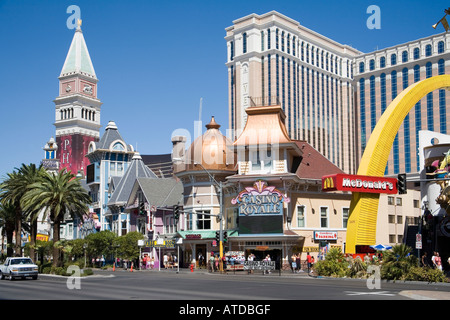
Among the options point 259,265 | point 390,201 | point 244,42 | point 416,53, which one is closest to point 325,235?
point 259,265

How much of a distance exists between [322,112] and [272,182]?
136336 mm

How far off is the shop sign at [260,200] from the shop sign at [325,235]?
526 centimetres

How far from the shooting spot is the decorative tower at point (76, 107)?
557ft

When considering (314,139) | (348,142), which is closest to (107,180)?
(314,139)

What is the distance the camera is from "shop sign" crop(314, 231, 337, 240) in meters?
55.3

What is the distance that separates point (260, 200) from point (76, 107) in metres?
132

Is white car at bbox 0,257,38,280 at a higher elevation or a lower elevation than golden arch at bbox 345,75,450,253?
lower

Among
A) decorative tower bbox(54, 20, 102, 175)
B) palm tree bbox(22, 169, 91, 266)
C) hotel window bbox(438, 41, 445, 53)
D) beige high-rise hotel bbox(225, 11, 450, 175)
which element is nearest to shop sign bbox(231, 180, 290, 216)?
palm tree bbox(22, 169, 91, 266)

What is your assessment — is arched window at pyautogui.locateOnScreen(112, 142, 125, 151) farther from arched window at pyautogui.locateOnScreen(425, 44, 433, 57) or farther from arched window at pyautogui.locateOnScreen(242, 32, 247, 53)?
arched window at pyautogui.locateOnScreen(425, 44, 433, 57)

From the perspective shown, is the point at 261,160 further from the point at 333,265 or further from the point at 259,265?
the point at 333,265

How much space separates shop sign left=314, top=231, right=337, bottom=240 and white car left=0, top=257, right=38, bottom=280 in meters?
27.6

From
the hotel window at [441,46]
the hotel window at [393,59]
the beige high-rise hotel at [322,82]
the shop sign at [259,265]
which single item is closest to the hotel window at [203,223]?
the shop sign at [259,265]

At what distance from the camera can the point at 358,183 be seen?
132 feet
